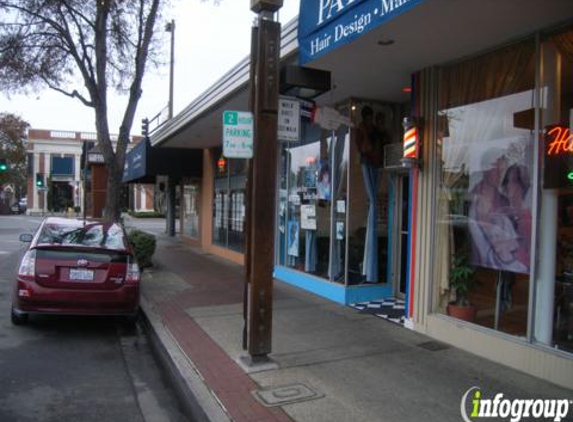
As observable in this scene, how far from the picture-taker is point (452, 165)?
21.5 feet

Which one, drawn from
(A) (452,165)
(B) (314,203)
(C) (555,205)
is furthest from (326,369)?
(B) (314,203)

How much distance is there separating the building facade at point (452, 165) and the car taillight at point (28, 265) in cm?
392

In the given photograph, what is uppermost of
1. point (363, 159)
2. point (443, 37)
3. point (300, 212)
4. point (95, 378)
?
point (443, 37)

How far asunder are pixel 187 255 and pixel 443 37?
11.6m

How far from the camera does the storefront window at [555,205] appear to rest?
16.7 feet

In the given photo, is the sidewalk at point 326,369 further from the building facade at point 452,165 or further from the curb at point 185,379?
the building facade at point 452,165

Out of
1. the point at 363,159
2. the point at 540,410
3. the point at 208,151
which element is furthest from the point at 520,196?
the point at 208,151

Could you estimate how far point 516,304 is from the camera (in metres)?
5.64

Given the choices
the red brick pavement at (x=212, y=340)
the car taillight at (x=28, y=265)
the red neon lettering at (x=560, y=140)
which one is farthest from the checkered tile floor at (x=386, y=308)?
the car taillight at (x=28, y=265)

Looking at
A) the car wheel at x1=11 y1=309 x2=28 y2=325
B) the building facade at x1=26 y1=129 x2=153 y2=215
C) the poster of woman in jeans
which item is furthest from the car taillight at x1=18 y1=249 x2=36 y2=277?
the building facade at x1=26 y1=129 x2=153 y2=215

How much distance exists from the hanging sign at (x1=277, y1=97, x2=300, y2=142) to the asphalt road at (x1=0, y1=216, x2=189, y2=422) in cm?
285

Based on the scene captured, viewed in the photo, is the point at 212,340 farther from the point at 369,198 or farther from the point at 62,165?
the point at 62,165

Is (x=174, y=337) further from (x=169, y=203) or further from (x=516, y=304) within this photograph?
(x=169, y=203)

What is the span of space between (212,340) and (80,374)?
1526mm
